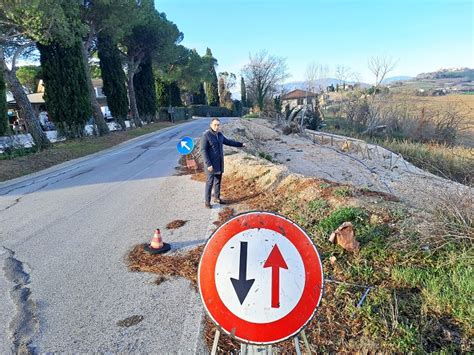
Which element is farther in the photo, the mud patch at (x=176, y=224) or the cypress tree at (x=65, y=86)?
the cypress tree at (x=65, y=86)

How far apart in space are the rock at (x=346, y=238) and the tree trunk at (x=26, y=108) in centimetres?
1610

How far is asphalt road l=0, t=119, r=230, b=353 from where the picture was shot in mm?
2998

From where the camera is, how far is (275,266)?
6.27 feet

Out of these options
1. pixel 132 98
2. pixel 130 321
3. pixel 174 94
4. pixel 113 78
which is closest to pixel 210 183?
pixel 130 321

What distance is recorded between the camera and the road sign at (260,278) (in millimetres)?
1857

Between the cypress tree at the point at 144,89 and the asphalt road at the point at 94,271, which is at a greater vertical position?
the cypress tree at the point at 144,89

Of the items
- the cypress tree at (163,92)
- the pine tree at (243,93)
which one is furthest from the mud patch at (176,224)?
the pine tree at (243,93)

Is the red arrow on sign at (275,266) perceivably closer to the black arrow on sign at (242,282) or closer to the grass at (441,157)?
the black arrow on sign at (242,282)

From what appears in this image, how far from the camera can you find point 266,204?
6242 millimetres

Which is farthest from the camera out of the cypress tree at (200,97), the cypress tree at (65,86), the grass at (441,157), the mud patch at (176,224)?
the cypress tree at (200,97)

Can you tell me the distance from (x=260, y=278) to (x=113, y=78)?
2985 cm

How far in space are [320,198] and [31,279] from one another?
421 cm

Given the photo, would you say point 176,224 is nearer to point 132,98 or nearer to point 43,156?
point 43,156

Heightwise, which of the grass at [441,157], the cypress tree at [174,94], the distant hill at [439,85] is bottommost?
the grass at [441,157]
